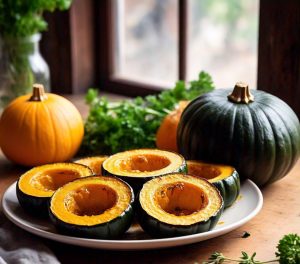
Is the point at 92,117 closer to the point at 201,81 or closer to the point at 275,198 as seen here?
the point at 201,81

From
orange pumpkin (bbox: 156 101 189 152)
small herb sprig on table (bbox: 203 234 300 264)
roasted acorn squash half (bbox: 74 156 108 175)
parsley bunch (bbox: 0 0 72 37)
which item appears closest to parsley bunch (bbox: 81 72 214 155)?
orange pumpkin (bbox: 156 101 189 152)

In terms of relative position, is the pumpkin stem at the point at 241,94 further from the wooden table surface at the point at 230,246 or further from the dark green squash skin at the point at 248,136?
the wooden table surface at the point at 230,246

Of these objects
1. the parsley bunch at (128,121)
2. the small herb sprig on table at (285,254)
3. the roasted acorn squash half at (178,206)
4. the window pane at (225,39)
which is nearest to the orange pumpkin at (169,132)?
the parsley bunch at (128,121)

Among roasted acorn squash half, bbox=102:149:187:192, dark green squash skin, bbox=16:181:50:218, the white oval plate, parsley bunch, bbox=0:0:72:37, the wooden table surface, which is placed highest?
parsley bunch, bbox=0:0:72:37

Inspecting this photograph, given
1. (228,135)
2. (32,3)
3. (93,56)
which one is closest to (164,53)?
(93,56)

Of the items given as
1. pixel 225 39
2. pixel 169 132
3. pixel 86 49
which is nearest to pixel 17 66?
pixel 86 49

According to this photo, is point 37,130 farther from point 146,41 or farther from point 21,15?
point 146,41

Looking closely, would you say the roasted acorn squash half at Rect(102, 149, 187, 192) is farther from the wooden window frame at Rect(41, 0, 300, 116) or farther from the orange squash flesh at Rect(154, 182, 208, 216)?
the wooden window frame at Rect(41, 0, 300, 116)
